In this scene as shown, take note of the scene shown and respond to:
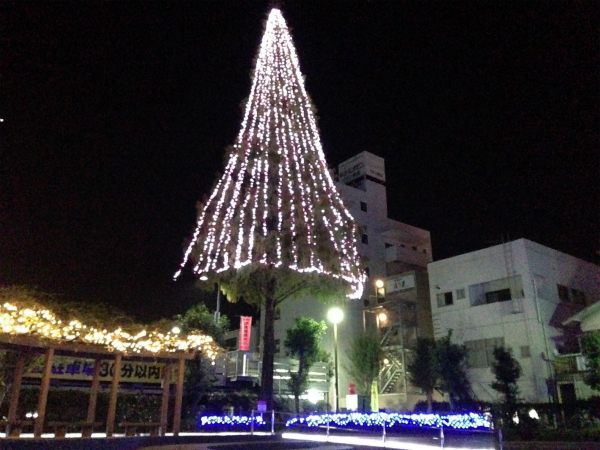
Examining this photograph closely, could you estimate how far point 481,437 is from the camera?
18.3 metres

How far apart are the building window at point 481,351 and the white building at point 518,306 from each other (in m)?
0.06

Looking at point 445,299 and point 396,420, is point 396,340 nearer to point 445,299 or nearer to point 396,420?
point 445,299

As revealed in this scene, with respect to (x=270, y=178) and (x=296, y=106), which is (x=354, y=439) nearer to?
(x=270, y=178)

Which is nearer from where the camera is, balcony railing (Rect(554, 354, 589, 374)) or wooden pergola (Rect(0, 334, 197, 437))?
wooden pergola (Rect(0, 334, 197, 437))

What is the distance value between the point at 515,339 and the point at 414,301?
9607mm

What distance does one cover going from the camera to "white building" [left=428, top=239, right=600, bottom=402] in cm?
2909

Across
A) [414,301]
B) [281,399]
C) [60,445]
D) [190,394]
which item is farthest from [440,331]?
[60,445]

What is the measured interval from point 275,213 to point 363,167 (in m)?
32.1

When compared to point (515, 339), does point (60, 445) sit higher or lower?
lower

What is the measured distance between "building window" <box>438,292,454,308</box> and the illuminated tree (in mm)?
12600

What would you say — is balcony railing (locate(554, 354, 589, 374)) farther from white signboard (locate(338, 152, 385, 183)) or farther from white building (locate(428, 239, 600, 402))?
white signboard (locate(338, 152, 385, 183))

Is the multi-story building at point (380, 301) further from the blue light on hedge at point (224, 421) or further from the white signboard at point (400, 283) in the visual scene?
the blue light on hedge at point (224, 421)

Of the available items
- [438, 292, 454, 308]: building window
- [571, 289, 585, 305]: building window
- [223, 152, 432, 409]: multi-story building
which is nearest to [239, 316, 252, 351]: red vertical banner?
[223, 152, 432, 409]: multi-story building

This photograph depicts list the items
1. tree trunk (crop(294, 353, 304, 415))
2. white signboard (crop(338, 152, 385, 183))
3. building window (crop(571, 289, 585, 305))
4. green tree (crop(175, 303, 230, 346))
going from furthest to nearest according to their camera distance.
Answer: white signboard (crop(338, 152, 385, 183)), tree trunk (crop(294, 353, 304, 415)), green tree (crop(175, 303, 230, 346)), building window (crop(571, 289, 585, 305))
